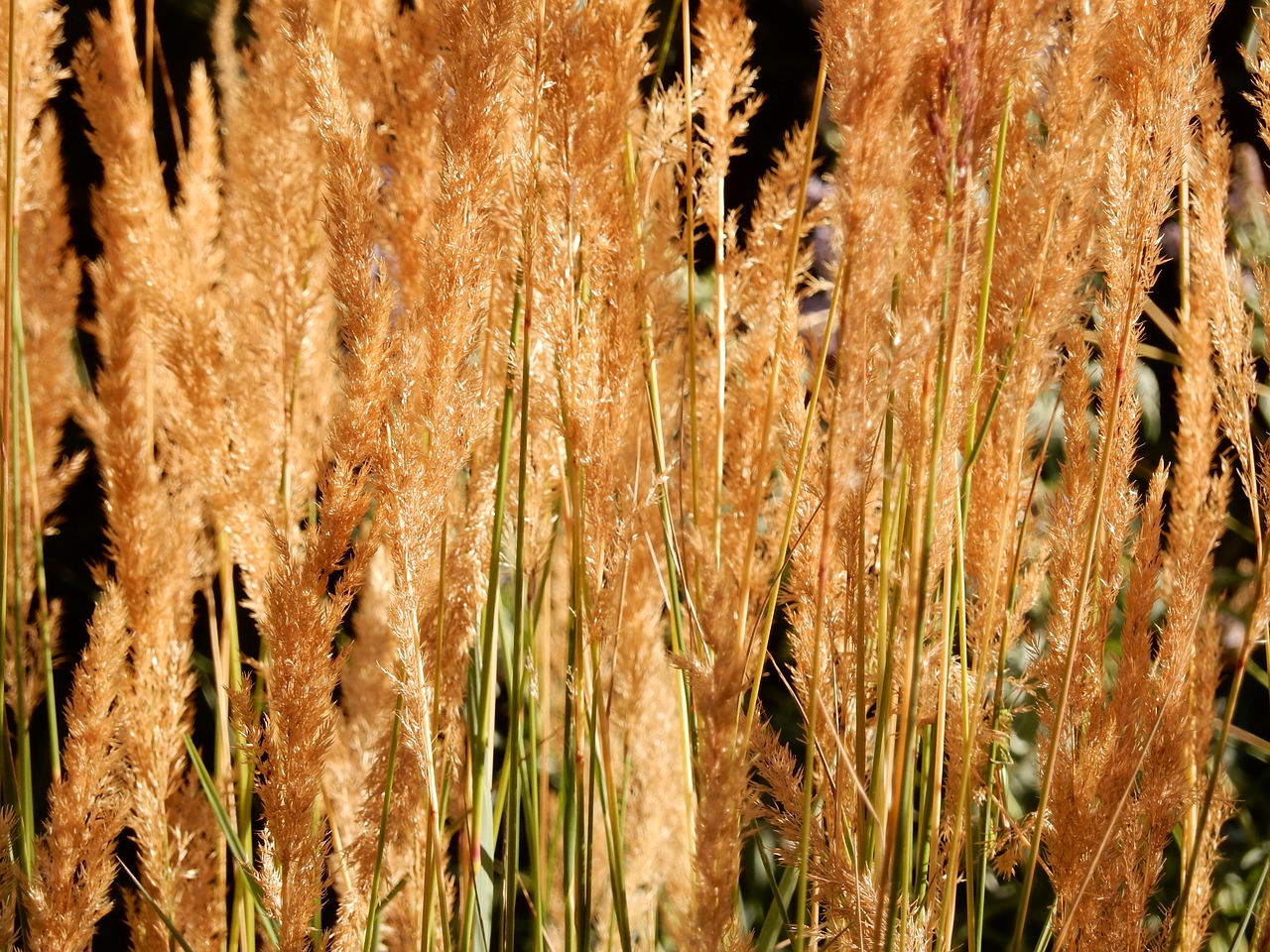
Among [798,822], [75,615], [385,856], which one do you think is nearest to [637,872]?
[385,856]

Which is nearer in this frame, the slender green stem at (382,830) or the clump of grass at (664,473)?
the clump of grass at (664,473)

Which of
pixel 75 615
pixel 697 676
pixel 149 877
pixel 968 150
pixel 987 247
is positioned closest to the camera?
pixel 697 676

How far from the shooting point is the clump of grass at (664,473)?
2.55 ft

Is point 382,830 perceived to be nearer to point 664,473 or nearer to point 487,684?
point 487,684

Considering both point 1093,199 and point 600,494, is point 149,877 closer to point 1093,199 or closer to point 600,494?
point 600,494

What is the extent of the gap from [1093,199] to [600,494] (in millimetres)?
487

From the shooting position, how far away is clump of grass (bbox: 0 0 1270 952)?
0.78 metres

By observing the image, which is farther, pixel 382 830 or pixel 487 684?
pixel 487 684

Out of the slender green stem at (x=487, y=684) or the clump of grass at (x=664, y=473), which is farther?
the slender green stem at (x=487, y=684)

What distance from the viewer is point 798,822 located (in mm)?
849

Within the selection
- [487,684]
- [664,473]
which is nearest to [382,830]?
[487,684]

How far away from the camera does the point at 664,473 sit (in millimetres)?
871

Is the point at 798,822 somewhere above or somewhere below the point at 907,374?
below

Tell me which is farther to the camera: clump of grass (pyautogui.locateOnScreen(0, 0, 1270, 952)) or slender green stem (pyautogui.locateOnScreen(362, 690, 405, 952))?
slender green stem (pyautogui.locateOnScreen(362, 690, 405, 952))
